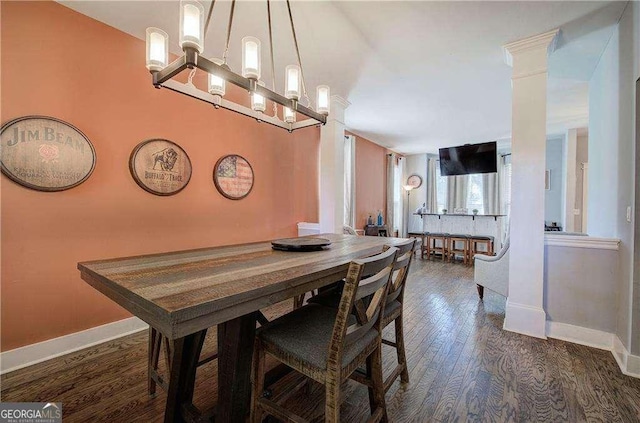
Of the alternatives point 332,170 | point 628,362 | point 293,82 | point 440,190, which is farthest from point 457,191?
point 293,82

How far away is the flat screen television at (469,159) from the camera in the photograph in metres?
5.56

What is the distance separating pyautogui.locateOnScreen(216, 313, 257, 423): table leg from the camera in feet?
3.48

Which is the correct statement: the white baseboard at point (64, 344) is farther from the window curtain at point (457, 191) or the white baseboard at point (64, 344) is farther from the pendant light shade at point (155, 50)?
the window curtain at point (457, 191)

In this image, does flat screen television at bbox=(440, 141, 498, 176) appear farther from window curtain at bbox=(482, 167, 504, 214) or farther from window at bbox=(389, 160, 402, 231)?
window curtain at bbox=(482, 167, 504, 214)

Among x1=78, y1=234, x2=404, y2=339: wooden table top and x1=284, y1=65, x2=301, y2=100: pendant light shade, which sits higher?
x1=284, y1=65, x2=301, y2=100: pendant light shade

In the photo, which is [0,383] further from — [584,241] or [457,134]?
[457,134]

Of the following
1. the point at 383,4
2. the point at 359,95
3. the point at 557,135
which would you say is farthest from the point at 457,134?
the point at 383,4

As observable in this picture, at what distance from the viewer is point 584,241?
7.13 ft

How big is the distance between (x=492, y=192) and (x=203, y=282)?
25.0 feet

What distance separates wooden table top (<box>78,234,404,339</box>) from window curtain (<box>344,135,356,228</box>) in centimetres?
361

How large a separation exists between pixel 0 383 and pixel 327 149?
3.44 metres

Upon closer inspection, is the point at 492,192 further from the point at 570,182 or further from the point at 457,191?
the point at 570,182

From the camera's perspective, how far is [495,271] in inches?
112

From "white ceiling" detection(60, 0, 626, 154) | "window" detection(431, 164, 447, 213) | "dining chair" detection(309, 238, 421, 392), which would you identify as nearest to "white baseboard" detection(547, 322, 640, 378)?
"dining chair" detection(309, 238, 421, 392)
